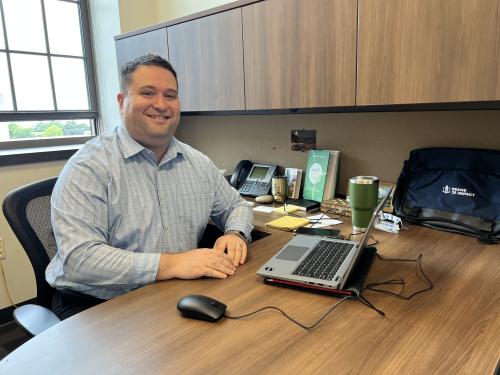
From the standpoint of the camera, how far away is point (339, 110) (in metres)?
1.84

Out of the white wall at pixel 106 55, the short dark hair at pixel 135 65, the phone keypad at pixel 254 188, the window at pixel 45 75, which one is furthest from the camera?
the white wall at pixel 106 55

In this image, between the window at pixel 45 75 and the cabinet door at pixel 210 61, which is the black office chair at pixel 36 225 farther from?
the window at pixel 45 75

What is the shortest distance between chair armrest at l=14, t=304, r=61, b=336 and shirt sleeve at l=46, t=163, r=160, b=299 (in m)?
0.14

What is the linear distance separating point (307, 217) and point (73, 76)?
220 cm

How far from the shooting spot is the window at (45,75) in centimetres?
253

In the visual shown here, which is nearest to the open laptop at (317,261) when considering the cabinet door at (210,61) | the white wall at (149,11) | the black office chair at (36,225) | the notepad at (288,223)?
the notepad at (288,223)

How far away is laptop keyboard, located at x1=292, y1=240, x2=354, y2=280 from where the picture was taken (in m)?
1.03

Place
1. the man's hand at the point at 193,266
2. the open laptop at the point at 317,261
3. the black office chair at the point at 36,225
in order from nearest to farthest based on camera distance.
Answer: the open laptop at the point at 317,261, the man's hand at the point at 193,266, the black office chair at the point at 36,225

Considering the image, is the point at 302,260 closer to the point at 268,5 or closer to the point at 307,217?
the point at 307,217

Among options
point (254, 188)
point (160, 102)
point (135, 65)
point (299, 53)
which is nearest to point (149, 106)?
point (160, 102)

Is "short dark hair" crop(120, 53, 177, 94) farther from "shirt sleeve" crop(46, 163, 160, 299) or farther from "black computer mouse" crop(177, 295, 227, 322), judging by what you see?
"black computer mouse" crop(177, 295, 227, 322)

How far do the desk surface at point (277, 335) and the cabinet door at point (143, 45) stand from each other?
1.55 m

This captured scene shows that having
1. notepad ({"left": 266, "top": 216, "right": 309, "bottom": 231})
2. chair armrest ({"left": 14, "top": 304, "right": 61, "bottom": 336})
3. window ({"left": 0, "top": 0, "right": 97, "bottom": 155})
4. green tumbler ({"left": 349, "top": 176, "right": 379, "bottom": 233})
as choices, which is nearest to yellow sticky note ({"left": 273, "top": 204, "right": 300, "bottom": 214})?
notepad ({"left": 266, "top": 216, "right": 309, "bottom": 231})

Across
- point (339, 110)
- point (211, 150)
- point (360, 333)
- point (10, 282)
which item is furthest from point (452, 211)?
point (10, 282)
